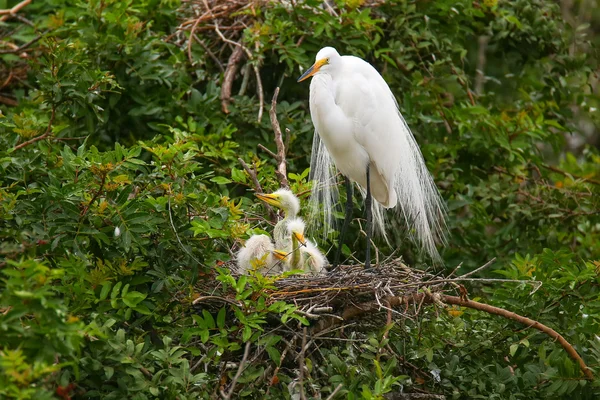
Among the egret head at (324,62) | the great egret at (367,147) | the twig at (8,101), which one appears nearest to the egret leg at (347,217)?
the great egret at (367,147)

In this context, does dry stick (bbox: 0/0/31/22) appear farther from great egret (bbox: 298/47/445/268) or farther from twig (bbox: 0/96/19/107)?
great egret (bbox: 298/47/445/268)

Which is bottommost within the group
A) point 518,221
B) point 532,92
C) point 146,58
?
point 518,221

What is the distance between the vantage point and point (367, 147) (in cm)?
400

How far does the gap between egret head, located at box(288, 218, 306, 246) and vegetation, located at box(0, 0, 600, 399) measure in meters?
0.16

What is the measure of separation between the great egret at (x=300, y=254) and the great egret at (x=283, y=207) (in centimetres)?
4

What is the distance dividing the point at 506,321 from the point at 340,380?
2.77 ft

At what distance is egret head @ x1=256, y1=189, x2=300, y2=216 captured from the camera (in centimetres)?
364

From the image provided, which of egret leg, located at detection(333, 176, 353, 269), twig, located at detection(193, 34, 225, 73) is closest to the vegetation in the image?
twig, located at detection(193, 34, 225, 73)

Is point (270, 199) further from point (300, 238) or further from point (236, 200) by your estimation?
point (236, 200)

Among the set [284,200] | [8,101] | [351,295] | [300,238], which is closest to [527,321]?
[351,295]

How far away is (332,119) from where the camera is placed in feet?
12.9

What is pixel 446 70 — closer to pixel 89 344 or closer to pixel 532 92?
pixel 532 92

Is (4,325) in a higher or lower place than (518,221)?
higher

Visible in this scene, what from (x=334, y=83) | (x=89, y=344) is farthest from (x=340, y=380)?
(x=334, y=83)
